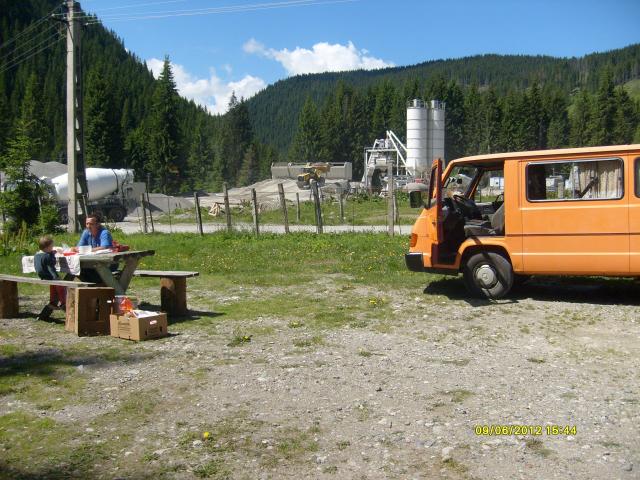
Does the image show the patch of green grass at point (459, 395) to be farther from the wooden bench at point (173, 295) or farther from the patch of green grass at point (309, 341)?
the wooden bench at point (173, 295)

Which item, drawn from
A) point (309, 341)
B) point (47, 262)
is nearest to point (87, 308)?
point (47, 262)

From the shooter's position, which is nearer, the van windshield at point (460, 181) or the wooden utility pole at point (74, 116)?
the van windshield at point (460, 181)

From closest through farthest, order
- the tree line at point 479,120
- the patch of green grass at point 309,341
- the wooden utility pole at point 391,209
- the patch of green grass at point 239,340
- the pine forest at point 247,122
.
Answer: the patch of green grass at point 309,341
the patch of green grass at point 239,340
the wooden utility pole at point 391,209
the pine forest at point 247,122
the tree line at point 479,120

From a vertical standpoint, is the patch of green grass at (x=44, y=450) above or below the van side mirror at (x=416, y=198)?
below

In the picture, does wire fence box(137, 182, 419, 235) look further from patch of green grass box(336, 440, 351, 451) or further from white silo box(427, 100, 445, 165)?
white silo box(427, 100, 445, 165)

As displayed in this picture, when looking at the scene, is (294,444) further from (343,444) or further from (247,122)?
(247,122)

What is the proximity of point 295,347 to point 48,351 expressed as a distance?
2.87 metres

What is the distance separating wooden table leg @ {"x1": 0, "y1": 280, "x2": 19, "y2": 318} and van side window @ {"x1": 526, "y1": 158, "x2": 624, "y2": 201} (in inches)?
309

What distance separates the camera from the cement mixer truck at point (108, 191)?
3697 centimetres

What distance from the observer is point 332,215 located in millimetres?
31297

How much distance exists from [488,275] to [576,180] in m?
1.91

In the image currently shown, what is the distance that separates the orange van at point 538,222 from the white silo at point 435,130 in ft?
212

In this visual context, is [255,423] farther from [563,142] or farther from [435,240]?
[563,142]

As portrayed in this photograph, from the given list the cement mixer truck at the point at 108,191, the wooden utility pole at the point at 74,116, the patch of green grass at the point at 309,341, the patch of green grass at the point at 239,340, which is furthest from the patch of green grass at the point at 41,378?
the cement mixer truck at the point at 108,191
